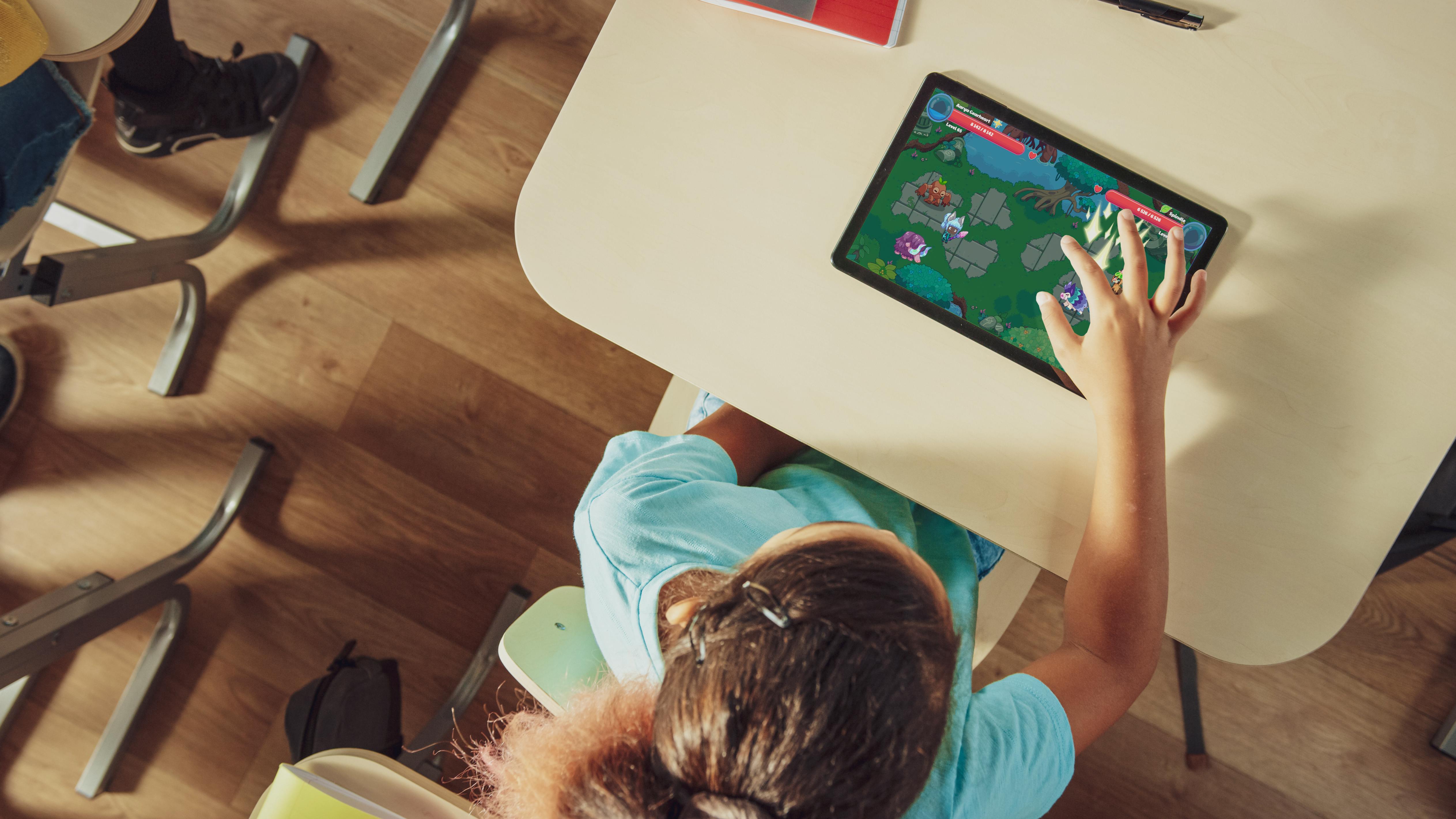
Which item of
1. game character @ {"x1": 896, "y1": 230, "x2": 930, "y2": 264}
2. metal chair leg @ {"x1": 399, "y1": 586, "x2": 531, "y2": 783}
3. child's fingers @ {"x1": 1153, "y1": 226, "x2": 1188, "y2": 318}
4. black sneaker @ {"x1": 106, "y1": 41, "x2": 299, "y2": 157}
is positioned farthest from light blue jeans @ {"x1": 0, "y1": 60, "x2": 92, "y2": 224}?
child's fingers @ {"x1": 1153, "y1": 226, "x2": 1188, "y2": 318}

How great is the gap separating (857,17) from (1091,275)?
1.09ft

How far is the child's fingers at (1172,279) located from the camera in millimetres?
689

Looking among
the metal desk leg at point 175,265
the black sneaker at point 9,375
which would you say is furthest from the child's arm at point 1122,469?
the black sneaker at point 9,375

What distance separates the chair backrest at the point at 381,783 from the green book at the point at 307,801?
0.06 meters

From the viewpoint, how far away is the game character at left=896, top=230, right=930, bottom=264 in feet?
2.35

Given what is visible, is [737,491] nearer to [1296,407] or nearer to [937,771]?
[937,771]

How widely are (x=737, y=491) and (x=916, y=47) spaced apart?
47 centimetres

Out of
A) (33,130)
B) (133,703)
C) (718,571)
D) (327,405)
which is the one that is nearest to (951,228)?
(718,571)

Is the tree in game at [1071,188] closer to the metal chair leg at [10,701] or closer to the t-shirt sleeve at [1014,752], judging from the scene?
the t-shirt sleeve at [1014,752]

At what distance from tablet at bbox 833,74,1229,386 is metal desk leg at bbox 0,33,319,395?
3.67ft

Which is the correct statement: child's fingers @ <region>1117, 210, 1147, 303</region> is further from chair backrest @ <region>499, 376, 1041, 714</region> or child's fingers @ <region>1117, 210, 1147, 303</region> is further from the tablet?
chair backrest @ <region>499, 376, 1041, 714</region>

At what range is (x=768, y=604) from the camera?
496mm

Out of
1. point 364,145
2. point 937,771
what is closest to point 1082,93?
point 937,771

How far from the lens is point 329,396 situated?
138cm
